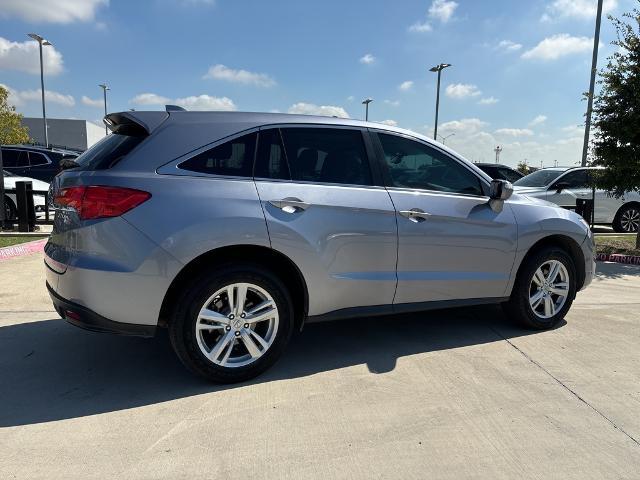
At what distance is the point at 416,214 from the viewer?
147 inches

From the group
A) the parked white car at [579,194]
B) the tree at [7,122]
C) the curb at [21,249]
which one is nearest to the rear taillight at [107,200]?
the curb at [21,249]

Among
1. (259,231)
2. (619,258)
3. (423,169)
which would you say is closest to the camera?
(259,231)

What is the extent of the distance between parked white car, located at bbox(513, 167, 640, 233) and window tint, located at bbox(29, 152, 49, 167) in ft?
39.5

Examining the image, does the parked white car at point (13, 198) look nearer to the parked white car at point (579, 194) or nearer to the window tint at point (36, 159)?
the window tint at point (36, 159)

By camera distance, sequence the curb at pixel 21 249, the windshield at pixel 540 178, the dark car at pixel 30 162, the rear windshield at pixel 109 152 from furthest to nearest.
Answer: the dark car at pixel 30 162, the windshield at pixel 540 178, the curb at pixel 21 249, the rear windshield at pixel 109 152

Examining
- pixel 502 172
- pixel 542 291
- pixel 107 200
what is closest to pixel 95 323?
pixel 107 200

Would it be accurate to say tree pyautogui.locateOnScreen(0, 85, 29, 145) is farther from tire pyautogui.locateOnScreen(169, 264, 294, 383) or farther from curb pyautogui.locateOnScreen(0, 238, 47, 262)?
tire pyautogui.locateOnScreen(169, 264, 294, 383)

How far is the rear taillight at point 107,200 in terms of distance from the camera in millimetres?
2891

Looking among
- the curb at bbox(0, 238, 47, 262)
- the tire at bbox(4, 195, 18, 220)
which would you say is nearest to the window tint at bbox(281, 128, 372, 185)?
the curb at bbox(0, 238, 47, 262)

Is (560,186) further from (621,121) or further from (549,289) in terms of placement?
(549,289)

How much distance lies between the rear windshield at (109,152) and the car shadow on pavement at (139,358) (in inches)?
58.0

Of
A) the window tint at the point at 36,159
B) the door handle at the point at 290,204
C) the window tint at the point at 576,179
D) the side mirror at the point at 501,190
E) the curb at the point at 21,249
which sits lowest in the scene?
the curb at the point at 21,249

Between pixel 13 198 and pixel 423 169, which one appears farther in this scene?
pixel 13 198

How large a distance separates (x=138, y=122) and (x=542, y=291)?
3721 mm
